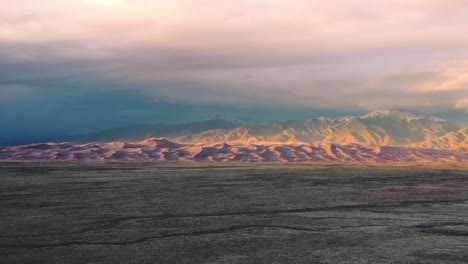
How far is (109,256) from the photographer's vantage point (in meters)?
19.0

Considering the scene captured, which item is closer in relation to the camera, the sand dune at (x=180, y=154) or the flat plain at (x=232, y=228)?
the flat plain at (x=232, y=228)

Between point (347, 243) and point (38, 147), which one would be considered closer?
point (347, 243)

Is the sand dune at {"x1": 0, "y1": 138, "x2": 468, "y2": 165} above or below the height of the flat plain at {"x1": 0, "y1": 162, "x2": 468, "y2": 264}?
below

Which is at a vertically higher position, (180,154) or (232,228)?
(232,228)

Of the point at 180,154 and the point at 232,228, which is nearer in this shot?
the point at 232,228

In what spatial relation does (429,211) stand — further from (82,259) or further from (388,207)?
(82,259)

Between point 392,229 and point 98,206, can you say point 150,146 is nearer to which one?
point 98,206

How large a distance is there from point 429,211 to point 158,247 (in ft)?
66.9

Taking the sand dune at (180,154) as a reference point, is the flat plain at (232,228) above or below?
above

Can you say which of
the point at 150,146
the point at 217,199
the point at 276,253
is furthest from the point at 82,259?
the point at 150,146

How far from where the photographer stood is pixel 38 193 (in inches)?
1720

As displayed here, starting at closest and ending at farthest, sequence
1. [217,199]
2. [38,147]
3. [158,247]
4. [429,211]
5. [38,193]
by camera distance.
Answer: [158,247]
[429,211]
[217,199]
[38,193]
[38,147]

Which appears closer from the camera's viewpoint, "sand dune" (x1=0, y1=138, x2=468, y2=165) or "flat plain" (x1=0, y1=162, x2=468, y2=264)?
"flat plain" (x1=0, y1=162, x2=468, y2=264)

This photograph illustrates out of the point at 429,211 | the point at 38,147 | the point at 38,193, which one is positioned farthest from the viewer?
the point at 38,147
